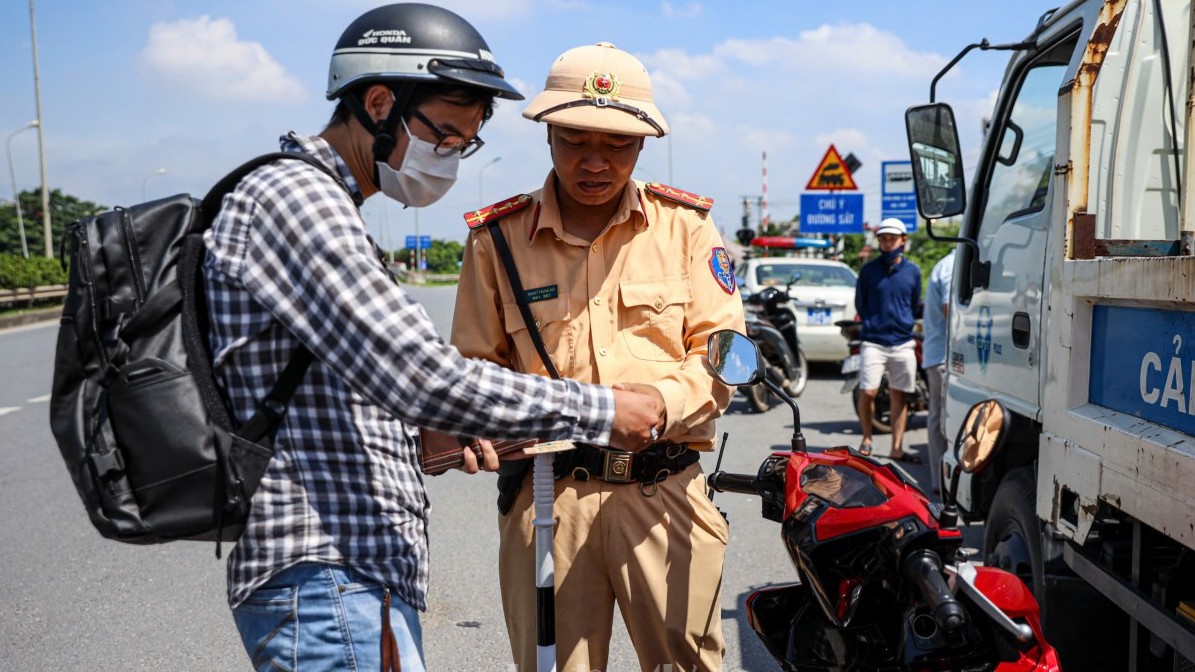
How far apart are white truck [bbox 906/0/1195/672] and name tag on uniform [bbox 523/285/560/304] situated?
3.26ft

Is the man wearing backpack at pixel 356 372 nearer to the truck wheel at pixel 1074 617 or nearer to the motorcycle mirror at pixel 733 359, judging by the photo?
the motorcycle mirror at pixel 733 359

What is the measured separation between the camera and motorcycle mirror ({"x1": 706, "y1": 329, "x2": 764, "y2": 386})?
2.17m

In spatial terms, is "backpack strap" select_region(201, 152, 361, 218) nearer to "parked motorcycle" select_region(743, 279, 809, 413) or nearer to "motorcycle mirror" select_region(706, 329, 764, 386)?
"motorcycle mirror" select_region(706, 329, 764, 386)

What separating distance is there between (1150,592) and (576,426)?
70.0 inches

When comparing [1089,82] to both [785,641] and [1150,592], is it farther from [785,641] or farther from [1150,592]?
[785,641]

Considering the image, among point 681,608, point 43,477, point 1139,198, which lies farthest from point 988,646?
point 43,477

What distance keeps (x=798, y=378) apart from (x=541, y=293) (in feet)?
29.8

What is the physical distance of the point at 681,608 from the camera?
2457mm

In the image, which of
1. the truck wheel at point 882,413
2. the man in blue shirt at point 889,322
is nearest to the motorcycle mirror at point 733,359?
the man in blue shirt at point 889,322

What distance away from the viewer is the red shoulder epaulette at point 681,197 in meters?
2.59

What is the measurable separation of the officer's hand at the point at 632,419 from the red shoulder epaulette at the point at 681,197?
2.97ft

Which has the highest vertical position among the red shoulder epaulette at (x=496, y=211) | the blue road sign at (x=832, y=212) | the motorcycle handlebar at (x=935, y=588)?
the blue road sign at (x=832, y=212)

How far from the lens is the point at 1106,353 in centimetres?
271

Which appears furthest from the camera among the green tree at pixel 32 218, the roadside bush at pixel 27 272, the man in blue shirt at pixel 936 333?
the green tree at pixel 32 218
